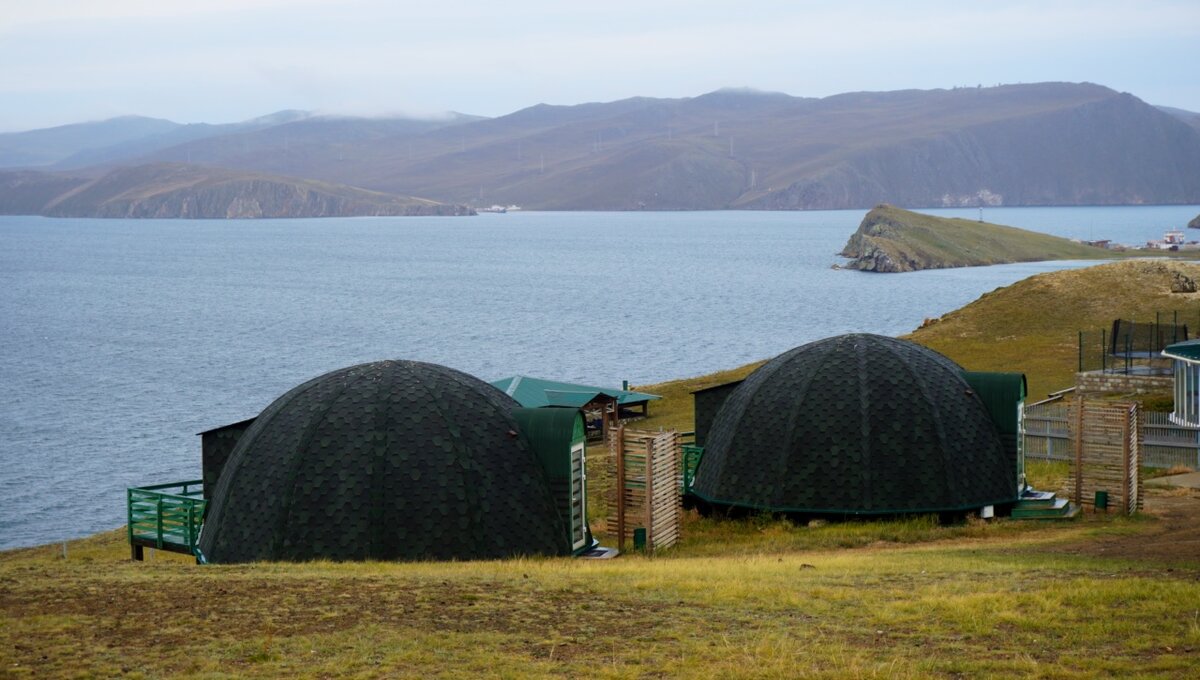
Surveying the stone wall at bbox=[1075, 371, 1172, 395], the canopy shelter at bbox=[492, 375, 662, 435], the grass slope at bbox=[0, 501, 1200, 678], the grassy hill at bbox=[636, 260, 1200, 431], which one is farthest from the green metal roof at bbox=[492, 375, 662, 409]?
the grass slope at bbox=[0, 501, 1200, 678]

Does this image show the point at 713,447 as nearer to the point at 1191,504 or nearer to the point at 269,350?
the point at 1191,504

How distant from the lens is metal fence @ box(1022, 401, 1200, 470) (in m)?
36.1

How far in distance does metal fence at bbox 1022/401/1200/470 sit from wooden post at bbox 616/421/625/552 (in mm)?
14173

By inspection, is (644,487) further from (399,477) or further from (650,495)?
(399,477)

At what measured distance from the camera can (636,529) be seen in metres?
25.4

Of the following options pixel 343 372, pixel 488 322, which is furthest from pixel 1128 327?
pixel 488 322

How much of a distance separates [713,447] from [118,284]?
172 metres

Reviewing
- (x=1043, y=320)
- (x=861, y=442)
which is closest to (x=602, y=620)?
(x=861, y=442)

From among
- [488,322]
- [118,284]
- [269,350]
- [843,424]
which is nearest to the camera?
[843,424]

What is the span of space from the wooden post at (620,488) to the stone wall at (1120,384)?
2805 cm

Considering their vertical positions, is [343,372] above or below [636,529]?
above

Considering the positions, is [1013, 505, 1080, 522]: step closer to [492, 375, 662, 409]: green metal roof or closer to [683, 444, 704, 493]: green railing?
[683, 444, 704, 493]: green railing

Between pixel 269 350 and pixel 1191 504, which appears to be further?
pixel 269 350

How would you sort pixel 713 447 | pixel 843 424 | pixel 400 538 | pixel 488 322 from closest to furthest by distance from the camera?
pixel 400 538 → pixel 843 424 → pixel 713 447 → pixel 488 322
